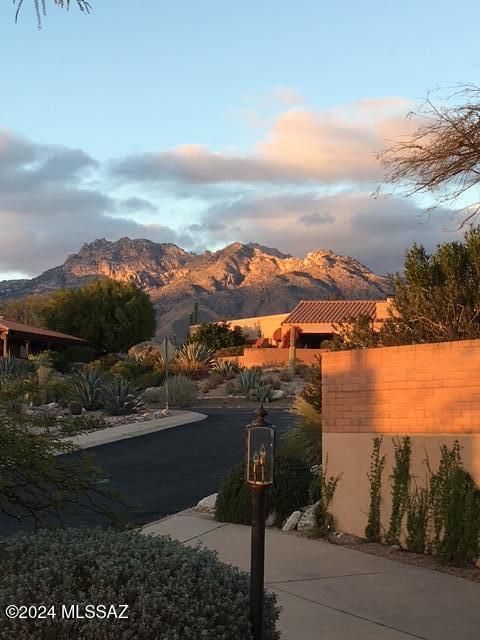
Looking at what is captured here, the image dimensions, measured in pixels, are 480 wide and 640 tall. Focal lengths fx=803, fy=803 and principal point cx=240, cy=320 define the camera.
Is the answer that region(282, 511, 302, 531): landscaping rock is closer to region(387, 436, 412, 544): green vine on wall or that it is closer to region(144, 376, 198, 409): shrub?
region(387, 436, 412, 544): green vine on wall

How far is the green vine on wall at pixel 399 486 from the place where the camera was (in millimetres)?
8812

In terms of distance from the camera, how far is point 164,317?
128000 mm

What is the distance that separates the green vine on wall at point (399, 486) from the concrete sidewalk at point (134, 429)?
11393mm

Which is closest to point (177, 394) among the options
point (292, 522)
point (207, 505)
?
point (207, 505)

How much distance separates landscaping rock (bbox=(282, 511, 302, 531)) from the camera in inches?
395

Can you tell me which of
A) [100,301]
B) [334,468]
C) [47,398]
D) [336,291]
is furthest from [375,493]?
[336,291]

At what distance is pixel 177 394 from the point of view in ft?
104

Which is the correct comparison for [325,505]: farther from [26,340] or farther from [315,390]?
[26,340]

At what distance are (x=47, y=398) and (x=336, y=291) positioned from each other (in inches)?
4378

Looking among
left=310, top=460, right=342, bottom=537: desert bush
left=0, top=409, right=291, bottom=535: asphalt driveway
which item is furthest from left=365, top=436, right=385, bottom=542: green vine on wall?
left=0, top=409, right=291, bottom=535: asphalt driveway

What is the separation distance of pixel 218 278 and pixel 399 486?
150 meters

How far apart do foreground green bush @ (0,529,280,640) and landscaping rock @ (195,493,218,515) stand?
21.0ft

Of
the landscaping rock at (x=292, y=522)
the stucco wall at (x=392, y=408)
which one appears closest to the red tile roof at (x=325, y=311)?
the landscaping rock at (x=292, y=522)

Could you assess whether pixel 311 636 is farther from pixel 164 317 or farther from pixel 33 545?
pixel 164 317
